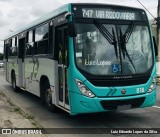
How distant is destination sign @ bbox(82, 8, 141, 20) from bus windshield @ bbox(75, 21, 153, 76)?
0.20 m

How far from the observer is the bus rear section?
8.22 meters

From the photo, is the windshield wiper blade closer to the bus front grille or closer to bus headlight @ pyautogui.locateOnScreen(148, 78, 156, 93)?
bus headlight @ pyautogui.locateOnScreen(148, 78, 156, 93)

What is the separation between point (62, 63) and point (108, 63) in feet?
4.33

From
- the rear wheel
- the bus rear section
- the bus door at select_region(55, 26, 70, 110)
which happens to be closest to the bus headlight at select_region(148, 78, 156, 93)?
the bus rear section

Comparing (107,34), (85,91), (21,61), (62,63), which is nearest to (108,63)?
(107,34)

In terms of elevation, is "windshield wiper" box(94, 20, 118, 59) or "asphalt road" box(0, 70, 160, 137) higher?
"windshield wiper" box(94, 20, 118, 59)

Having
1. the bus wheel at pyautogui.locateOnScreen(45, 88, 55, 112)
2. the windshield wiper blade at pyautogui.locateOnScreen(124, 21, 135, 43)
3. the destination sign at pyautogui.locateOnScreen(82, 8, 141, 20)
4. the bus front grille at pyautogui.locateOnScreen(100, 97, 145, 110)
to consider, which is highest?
the destination sign at pyautogui.locateOnScreen(82, 8, 141, 20)

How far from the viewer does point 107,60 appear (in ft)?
27.7

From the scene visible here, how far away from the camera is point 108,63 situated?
845 cm

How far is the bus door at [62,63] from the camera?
889 cm

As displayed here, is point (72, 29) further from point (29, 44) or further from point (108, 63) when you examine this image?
point (29, 44)

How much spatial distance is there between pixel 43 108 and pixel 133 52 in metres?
4.32

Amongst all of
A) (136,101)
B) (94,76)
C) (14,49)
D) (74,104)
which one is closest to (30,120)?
(74,104)

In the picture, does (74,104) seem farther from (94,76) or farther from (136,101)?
(136,101)
